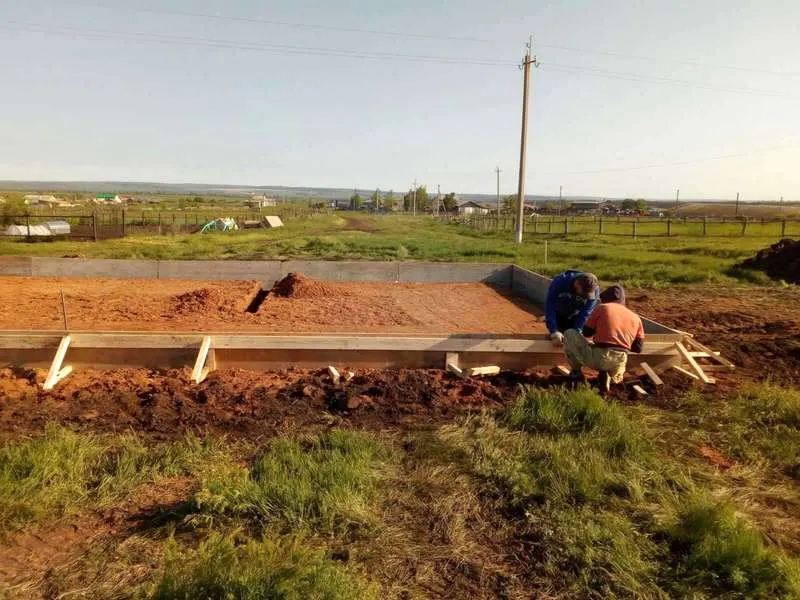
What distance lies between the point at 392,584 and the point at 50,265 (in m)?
13.6

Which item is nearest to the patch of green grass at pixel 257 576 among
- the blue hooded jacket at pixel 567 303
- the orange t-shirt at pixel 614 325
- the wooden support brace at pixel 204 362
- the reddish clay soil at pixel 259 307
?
the wooden support brace at pixel 204 362

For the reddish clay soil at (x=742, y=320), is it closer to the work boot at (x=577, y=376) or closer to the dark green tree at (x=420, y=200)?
the work boot at (x=577, y=376)

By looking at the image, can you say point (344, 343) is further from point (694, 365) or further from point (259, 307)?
point (259, 307)

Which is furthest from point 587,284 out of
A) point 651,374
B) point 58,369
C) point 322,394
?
point 58,369

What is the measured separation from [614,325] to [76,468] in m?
4.69

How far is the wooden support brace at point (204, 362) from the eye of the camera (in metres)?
5.64

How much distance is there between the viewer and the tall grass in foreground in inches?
109

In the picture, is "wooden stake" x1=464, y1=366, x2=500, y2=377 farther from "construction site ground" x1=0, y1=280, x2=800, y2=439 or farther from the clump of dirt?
the clump of dirt

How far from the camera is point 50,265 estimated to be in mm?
13125

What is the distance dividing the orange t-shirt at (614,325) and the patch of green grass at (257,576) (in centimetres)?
358

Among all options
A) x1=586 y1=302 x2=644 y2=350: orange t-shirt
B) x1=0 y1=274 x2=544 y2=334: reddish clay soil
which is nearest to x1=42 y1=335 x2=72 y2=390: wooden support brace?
x1=0 y1=274 x2=544 y2=334: reddish clay soil

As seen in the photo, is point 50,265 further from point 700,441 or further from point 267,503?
point 700,441

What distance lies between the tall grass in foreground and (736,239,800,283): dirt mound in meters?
13.8

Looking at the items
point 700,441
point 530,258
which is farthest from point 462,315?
point 530,258
